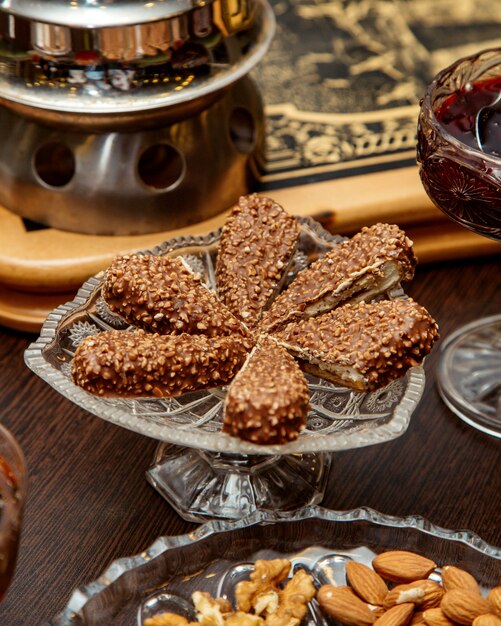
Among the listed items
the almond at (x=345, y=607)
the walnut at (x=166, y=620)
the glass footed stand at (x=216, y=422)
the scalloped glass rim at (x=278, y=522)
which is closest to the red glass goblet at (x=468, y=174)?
the glass footed stand at (x=216, y=422)

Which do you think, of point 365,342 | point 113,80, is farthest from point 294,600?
point 113,80

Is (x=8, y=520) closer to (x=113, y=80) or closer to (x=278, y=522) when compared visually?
(x=278, y=522)

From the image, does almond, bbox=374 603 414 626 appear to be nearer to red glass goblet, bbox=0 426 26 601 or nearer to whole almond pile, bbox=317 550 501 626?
whole almond pile, bbox=317 550 501 626

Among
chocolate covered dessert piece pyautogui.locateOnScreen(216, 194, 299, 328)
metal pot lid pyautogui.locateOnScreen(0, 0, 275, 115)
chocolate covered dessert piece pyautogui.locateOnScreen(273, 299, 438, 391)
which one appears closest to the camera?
chocolate covered dessert piece pyautogui.locateOnScreen(273, 299, 438, 391)

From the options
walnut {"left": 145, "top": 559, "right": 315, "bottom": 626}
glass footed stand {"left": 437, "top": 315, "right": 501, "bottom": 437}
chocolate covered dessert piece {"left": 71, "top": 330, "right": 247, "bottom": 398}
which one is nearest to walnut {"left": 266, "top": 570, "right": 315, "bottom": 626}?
walnut {"left": 145, "top": 559, "right": 315, "bottom": 626}

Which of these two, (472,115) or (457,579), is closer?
(457,579)

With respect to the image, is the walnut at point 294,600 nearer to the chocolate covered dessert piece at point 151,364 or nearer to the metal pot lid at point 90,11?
the chocolate covered dessert piece at point 151,364
